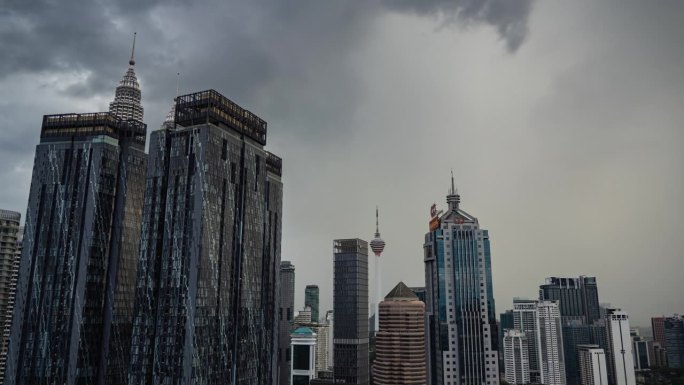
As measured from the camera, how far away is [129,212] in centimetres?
17150

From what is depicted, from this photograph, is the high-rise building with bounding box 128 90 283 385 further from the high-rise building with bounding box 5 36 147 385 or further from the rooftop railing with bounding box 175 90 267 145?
the high-rise building with bounding box 5 36 147 385

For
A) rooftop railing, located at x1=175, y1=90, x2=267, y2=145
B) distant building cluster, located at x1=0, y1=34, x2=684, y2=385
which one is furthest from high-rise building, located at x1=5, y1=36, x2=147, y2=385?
rooftop railing, located at x1=175, y1=90, x2=267, y2=145

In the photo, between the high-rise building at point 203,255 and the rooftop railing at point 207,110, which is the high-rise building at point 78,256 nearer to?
the high-rise building at point 203,255

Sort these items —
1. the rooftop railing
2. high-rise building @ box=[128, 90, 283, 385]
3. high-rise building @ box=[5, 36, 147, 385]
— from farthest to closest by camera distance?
1. high-rise building @ box=[5, 36, 147, 385]
2. the rooftop railing
3. high-rise building @ box=[128, 90, 283, 385]

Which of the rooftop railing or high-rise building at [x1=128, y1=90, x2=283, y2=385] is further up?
the rooftop railing

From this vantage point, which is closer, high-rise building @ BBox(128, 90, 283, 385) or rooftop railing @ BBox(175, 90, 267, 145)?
high-rise building @ BBox(128, 90, 283, 385)

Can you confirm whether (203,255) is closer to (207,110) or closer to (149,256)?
(149,256)

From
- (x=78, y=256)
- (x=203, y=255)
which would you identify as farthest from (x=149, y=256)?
(x=78, y=256)

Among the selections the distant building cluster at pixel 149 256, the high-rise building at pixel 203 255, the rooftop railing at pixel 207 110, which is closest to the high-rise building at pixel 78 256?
the distant building cluster at pixel 149 256

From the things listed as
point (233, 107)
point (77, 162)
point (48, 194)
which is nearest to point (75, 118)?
point (77, 162)

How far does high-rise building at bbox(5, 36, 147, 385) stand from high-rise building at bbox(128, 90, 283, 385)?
31209mm

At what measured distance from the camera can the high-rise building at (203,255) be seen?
129 metres

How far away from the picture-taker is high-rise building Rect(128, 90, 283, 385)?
12888cm

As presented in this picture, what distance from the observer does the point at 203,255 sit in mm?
132250
